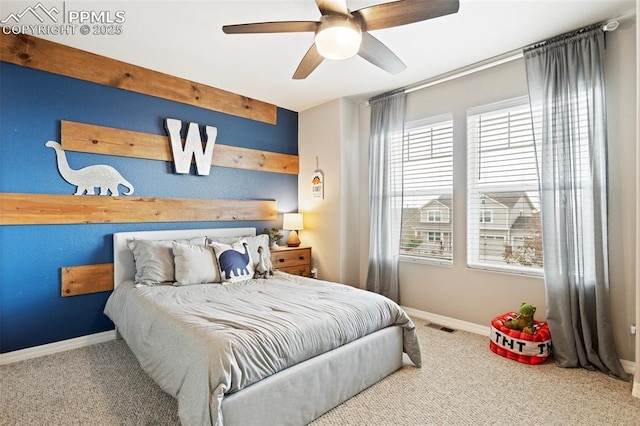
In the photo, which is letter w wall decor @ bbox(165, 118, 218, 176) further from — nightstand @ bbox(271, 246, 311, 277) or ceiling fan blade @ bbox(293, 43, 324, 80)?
ceiling fan blade @ bbox(293, 43, 324, 80)

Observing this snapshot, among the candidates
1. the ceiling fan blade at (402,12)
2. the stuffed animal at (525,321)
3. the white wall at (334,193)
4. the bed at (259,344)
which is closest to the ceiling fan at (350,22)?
the ceiling fan blade at (402,12)

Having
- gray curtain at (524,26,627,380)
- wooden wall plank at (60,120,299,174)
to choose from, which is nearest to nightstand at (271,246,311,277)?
wooden wall plank at (60,120,299,174)

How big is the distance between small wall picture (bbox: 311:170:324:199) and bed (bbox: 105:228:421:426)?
1675mm

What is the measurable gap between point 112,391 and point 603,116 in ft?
13.0

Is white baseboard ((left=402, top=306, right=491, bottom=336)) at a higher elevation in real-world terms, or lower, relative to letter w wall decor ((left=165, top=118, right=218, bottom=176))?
lower

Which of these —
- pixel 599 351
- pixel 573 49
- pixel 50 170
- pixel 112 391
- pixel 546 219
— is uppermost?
pixel 573 49

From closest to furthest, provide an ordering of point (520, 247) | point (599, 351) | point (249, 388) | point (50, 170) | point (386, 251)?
point (249, 388) < point (599, 351) < point (50, 170) < point (520, 247) < point (386, 251)

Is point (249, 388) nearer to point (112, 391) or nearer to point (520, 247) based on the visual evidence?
point (112, 391)

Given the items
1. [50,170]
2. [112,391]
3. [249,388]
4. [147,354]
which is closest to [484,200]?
[249,388]

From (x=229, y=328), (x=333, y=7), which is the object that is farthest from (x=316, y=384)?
(x=333, y=7)

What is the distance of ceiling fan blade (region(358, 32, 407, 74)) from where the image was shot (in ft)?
6.98

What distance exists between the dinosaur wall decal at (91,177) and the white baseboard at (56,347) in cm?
129

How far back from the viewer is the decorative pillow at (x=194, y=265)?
285cm

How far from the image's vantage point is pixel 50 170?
279 centimetres
